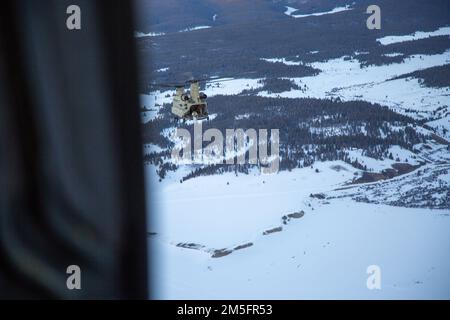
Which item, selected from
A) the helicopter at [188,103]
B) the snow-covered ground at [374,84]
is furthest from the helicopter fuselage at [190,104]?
the snow-covered ground at [374,84]

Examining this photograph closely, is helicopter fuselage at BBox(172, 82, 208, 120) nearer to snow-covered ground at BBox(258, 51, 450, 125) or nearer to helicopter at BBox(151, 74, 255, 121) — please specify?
helicopter at BBox(151, 74, 255, 121)

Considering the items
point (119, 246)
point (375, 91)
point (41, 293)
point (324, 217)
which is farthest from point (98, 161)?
point (375, 91)

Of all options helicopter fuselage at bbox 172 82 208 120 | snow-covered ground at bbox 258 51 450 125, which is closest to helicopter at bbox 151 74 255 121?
helicopter fuselage at bbox 172 82 208 120

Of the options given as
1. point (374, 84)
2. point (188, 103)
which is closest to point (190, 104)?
point (188, 103)

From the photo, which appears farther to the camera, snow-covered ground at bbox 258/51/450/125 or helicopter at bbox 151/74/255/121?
snow-covered ground at bbox 258/51/450/125

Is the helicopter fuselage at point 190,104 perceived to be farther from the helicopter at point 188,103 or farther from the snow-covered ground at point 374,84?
the snow-covered ground at point 374,84

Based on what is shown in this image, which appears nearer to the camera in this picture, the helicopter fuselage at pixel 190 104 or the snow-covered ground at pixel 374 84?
the helicopter fuselage at pixel 190 104

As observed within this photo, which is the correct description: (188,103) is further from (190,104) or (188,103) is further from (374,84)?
(374,84)

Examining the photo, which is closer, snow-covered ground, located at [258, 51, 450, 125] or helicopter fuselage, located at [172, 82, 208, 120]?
helicopter fuselage, located at [172, 82, 208, 120]
